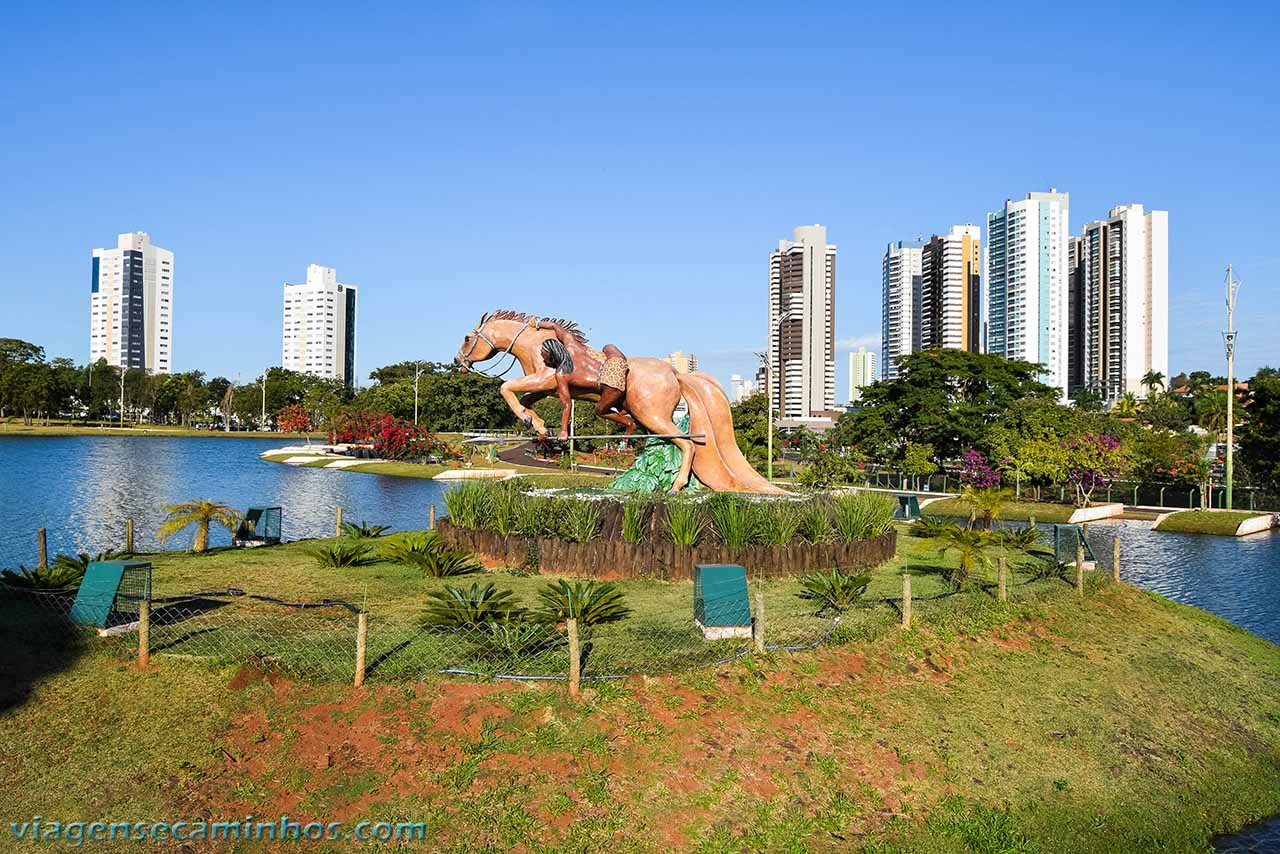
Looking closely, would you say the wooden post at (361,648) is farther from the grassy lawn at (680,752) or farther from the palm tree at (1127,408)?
the palm tree at (1127,408)

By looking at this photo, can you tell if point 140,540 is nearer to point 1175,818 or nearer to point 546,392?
point 546,392

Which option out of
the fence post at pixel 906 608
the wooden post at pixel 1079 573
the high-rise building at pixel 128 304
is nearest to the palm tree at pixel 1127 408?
the wooden post at pixel 1079 573

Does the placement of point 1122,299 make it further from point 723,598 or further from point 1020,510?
point 723,598

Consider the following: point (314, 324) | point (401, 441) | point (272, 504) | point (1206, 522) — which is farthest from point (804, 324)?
point (314, 324)

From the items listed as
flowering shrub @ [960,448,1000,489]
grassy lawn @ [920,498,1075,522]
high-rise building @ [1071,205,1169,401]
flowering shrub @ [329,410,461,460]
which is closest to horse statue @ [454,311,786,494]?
grassy lawn @ [920,498,1075,522]

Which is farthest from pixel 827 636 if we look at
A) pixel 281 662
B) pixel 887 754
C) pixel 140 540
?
pixel 140 540

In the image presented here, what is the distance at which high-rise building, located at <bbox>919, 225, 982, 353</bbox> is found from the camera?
310ft

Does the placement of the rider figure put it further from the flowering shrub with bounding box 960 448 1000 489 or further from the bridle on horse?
the flowering shrub with bounding box 960 448 1000 489

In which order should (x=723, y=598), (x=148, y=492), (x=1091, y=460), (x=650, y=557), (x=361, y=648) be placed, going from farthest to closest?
(x=148, y=492) < (x=1091, y=460) < (x=650, y=557) < (x=723, y=598) < (x=361, y=648)

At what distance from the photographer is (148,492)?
43375 millimetres

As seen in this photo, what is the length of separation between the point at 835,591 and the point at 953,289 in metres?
87.7

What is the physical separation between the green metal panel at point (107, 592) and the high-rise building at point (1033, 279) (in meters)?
96.4

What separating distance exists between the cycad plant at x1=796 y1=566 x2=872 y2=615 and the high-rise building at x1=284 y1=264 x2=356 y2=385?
594 ft

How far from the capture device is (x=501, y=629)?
36.9 ft
